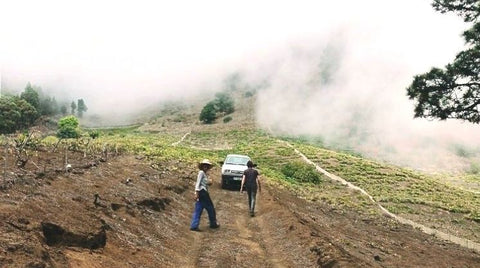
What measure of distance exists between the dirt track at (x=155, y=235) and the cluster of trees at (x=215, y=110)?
9551 cm

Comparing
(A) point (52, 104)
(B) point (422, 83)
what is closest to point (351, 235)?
(B) point (422, 83)

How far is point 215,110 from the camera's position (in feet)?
399

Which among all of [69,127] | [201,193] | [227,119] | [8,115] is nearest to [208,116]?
[227,119]

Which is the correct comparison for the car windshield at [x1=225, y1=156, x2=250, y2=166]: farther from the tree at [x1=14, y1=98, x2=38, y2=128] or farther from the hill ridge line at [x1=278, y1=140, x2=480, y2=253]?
the tree at [x1=14, y1=98, x2=38, y2=128]

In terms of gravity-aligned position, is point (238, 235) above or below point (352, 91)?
below

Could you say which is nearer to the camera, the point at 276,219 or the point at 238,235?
the point at 238,235

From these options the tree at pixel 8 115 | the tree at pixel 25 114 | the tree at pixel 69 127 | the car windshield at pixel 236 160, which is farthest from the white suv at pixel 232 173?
the tree at pixel 25 114

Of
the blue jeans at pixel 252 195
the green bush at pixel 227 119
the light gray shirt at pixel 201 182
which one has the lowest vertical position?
the blue jeans at pixel 252 195

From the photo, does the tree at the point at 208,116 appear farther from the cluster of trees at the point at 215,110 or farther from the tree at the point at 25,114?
the tree at the point at 25,114

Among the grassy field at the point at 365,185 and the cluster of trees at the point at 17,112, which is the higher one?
the cluster of trees at the point at 17,112

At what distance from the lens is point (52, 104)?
173m

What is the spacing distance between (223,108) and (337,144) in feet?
148

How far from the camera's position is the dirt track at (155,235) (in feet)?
29.1

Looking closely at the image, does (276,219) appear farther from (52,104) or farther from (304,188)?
(52,104)
